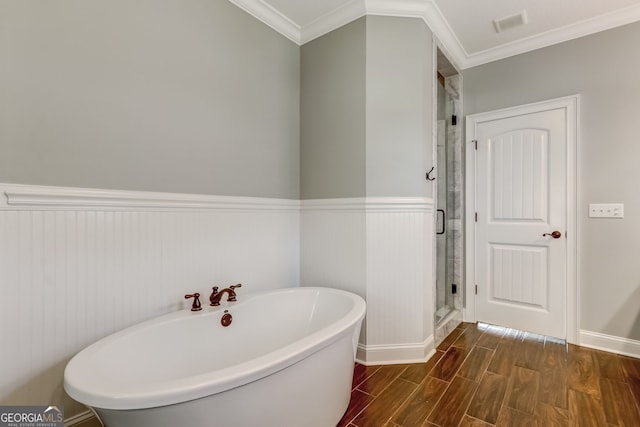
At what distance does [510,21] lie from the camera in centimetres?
232

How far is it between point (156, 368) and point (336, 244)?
1.39 m

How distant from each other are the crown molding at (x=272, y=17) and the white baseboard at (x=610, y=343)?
346 cm

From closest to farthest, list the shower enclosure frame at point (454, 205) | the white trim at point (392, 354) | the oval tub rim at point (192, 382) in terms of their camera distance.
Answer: the oval tub rim at point (192, 382) → the white trim at point (392, 354) → the shower enclosure frame at point (454, 205)

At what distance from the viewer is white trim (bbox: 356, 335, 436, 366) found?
6.89 feet

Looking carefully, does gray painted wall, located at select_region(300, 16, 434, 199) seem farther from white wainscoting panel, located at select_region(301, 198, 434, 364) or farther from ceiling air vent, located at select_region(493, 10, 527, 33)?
ceiling air vent, located at select_region(493, 10, 527, 33)

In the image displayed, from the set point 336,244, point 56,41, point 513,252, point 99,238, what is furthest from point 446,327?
point 56,41

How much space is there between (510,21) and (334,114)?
1608 millimetres

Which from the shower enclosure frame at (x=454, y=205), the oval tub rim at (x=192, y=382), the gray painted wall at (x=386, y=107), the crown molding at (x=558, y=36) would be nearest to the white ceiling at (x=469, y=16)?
the crown molding at (x=558, y=36)

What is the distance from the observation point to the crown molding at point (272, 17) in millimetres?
2102

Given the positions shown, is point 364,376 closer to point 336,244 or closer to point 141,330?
point 336,244

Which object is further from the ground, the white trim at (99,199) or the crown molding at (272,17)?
the crown molding at (272,17)

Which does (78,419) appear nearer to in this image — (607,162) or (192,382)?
(192,382)

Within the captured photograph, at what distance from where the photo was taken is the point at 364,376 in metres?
1.94

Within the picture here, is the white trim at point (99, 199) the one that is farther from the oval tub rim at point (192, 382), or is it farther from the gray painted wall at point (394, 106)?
the gray painted wall at point (394, 106)
